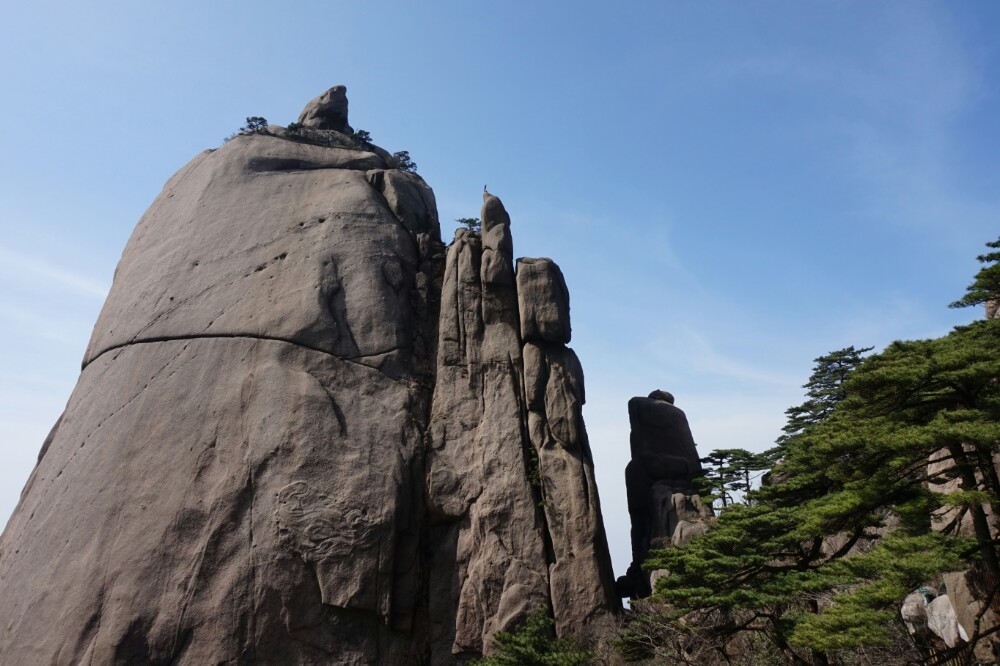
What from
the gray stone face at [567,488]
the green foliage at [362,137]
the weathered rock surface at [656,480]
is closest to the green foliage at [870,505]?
the gray stone face at [567,488]

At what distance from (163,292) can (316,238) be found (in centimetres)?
539

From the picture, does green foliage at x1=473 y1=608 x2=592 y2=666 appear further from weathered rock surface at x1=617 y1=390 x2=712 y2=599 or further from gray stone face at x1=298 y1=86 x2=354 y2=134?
gray stone face at x1=298 y1=86 x2=354 y2=134

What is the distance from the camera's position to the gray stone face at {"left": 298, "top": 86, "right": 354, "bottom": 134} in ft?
112

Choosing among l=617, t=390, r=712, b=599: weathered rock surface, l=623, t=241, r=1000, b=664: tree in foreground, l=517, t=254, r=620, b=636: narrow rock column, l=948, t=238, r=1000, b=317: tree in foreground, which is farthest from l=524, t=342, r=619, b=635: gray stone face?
l=948, t=238, r=1000, b=317: tree in foreground

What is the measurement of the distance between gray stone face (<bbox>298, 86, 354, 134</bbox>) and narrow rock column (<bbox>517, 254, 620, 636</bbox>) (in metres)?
13.5

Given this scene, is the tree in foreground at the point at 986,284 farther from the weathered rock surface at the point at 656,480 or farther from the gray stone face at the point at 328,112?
the gray stone face at the point at 328,112

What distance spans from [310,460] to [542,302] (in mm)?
8820

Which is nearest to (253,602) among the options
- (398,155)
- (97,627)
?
(97,627)

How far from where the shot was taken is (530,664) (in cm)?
1794

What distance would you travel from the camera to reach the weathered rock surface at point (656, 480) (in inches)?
992

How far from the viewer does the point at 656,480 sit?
27641 mm

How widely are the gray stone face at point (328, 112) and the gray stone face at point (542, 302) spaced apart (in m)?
13.8

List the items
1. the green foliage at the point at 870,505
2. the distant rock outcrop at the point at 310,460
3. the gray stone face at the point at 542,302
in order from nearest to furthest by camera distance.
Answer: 1. the green foliage at the point at 870,505
2. the distant rock outcrop at the point at 310,460
3. the gray stone face at the point at 542,302

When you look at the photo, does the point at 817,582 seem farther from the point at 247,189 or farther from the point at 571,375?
the point at 247,189
